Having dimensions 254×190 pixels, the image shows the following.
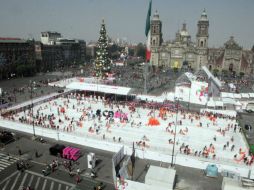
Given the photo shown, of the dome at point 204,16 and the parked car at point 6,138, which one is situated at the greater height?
the dome at point 204,16

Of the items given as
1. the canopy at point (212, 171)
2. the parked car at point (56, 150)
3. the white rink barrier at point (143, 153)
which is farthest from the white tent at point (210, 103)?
the parked car at point (56, 150)

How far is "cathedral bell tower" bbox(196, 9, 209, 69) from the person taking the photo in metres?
90.1

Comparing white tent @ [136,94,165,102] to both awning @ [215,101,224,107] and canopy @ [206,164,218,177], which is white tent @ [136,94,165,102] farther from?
canopy @ [206,164,218,177]

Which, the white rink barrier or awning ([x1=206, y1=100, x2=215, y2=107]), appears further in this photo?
awning ([x1=206, y1=100, x2=215, y2=107])

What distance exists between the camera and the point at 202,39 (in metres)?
90.6

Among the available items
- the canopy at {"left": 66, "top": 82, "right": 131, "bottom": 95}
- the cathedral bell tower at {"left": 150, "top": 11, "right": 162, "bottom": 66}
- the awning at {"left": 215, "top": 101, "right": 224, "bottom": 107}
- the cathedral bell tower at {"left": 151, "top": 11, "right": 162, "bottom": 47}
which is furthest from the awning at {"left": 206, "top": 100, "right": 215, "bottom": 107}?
the cathedral bell tower at {"left": 151, "top": 11, "right": 162, "bottom": 47}

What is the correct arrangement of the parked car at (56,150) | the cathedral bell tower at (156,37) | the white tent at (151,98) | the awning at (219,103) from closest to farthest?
the parked car at (56,150)
the awning at (219,103)
the white tent at (151,98)
the cathedral bell tower at (156,37)

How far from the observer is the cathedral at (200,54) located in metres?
88.7

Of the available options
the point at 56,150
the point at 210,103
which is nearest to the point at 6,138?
the point at 56,150

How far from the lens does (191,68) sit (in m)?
92.6

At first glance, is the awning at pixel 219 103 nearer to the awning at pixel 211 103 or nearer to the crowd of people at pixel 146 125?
the awning at pixel 211 103

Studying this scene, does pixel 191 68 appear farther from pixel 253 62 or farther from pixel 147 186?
pixel 147 186

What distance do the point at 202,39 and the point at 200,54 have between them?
228 inches

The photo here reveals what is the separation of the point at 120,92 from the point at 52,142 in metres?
18.2
